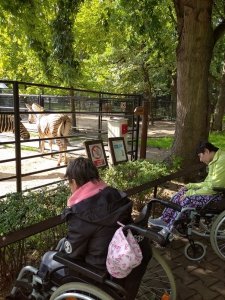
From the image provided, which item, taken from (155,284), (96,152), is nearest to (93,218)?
(155,284)

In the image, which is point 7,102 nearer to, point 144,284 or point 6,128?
point 6,128

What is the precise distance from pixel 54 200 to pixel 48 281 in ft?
4.01

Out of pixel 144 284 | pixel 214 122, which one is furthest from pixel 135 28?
pixel 214 122

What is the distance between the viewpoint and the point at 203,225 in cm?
407

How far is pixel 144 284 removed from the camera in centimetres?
323

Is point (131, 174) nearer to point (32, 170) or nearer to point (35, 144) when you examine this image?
point (32, 170)

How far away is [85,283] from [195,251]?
198 cm

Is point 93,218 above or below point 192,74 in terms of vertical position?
below

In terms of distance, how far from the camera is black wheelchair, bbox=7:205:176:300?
7.62ft

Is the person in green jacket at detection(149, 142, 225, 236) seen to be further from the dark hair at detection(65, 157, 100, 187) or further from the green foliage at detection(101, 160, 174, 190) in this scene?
the dark hair at detection(65, 157, 100, 187)

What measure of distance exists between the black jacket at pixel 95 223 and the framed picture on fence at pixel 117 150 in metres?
3.70

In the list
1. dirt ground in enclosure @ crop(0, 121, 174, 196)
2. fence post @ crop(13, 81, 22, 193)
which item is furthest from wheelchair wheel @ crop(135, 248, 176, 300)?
dirt ground in enclosure @ crop(0, 121, 174, 196)

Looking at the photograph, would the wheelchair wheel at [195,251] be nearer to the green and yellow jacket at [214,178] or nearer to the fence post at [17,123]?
the green and yellow jacket at [214,178]

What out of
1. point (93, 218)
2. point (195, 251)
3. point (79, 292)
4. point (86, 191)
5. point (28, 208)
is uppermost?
point (86, 191)
